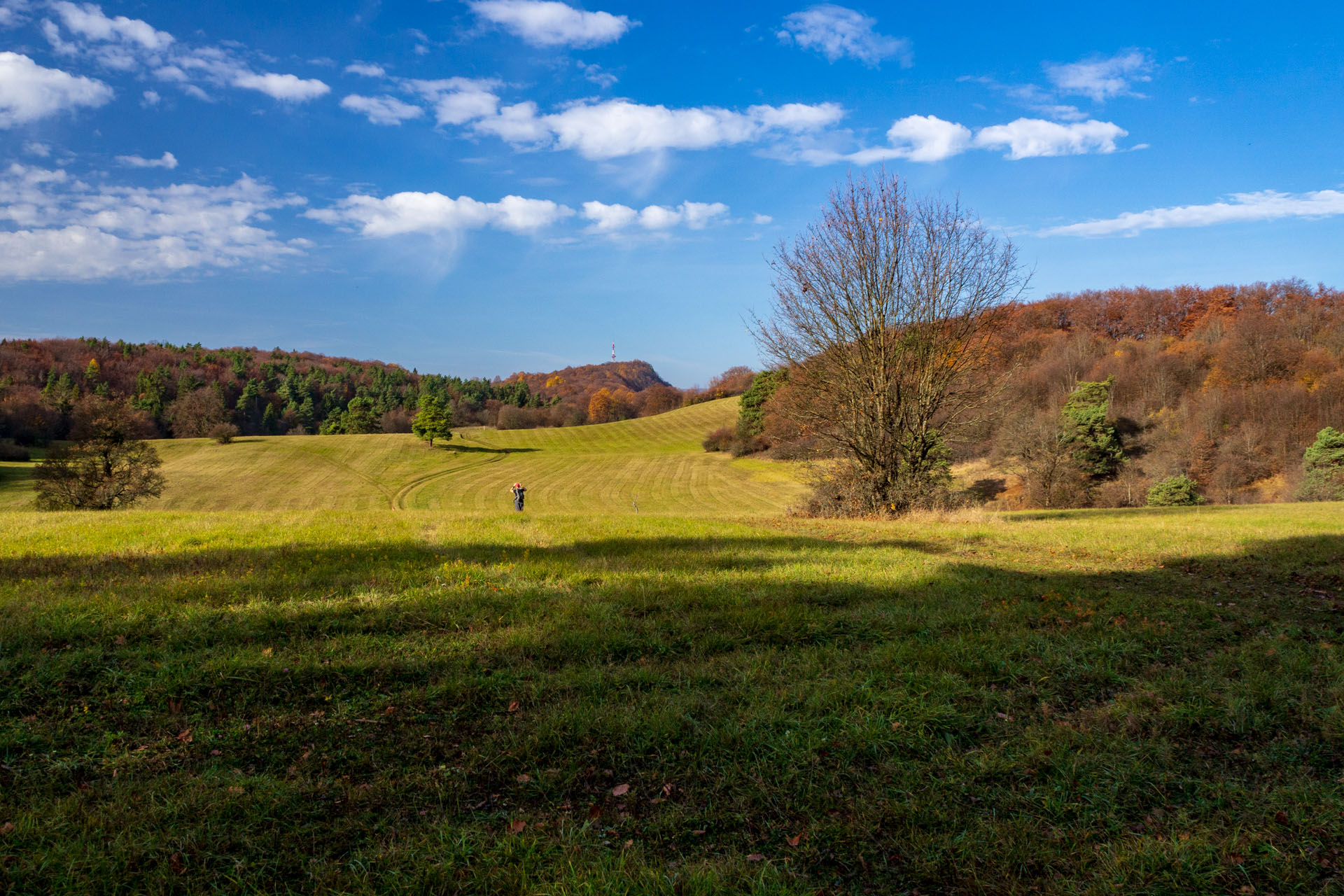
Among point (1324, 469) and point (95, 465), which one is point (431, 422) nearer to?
point (95, 465)

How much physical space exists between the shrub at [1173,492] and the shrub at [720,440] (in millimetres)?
39569

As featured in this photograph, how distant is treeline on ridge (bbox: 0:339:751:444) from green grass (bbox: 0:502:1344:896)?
7812 centimetres

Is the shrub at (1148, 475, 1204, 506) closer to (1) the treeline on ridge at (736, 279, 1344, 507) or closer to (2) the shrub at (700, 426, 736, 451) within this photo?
(1) the treeline on ridge at (736, 279, 1344, 507)

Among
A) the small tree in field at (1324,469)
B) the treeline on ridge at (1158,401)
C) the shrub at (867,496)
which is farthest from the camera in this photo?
the treeline on ridge at (1158,401)

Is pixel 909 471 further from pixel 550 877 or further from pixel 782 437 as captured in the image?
pixel 782 437

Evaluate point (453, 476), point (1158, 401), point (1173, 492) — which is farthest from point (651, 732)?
point (1158, 401)

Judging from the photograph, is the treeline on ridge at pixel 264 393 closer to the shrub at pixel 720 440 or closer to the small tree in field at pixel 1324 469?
the shrub at pixel 720 440

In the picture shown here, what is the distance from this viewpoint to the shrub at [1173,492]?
1465 inches

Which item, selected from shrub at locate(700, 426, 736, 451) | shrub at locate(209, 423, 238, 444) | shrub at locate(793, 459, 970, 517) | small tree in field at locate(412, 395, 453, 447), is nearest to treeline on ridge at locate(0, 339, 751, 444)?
shrub at locate(209, 423, 238, 444)

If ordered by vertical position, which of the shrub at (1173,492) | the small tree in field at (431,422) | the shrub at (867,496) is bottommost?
the shrub at (1173,492)

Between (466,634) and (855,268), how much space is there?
14.8 m

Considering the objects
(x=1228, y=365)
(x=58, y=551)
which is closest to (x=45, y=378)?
(x=58, y=551)

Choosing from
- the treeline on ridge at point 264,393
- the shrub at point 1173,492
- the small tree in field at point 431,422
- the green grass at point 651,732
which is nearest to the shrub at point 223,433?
the treeline on ridge at point 264,393

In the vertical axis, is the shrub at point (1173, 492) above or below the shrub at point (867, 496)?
below
